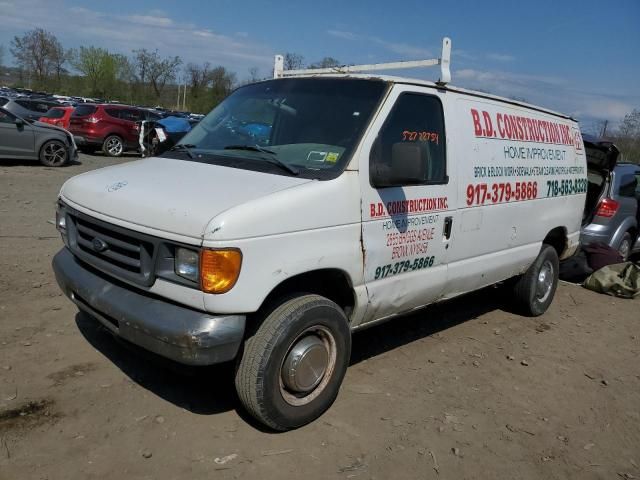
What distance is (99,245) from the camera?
3.41 meters

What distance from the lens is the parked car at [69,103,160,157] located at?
18.8m

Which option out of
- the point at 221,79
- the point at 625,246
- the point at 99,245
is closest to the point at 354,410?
the point at 99,245

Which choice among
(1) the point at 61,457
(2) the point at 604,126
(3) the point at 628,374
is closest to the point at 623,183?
(3) the point at 628,374

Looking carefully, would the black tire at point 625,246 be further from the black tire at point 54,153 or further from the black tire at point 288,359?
the black tire at point 54,153

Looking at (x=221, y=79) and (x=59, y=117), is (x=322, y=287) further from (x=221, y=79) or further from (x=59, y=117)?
(x=221, y=79)

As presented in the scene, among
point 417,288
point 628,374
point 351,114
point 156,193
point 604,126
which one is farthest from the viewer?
point 604,126

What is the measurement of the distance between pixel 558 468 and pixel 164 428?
93.6 inches

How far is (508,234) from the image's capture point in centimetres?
511

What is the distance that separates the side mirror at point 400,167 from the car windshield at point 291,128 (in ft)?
0.74

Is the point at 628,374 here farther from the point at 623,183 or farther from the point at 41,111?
the point at 41,111

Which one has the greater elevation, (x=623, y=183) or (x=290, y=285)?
(x=623, y=183)

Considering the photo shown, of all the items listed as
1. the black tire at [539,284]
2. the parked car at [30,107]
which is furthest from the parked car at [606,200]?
Answer: the parked car at [30,107]

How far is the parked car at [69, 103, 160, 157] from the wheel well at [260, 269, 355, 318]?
17.1 metres

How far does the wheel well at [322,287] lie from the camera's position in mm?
3406
